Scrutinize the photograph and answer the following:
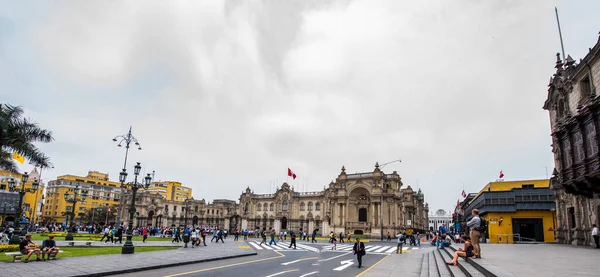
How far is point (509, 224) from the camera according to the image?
3647 cm

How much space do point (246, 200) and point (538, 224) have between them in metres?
63.1

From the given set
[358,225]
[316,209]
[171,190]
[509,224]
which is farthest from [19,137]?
[171,190]

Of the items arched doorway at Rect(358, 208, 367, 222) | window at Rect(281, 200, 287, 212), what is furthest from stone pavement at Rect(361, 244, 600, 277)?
window at Rect(281, 200, 287, 212)

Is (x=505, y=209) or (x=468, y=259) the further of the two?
(x=505, y=209)

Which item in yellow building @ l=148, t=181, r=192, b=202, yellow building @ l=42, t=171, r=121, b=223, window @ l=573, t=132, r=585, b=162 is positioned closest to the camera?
window @ l=573, t=132, r=585, b=162

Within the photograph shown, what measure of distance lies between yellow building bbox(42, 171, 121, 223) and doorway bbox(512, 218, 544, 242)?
9301 cm

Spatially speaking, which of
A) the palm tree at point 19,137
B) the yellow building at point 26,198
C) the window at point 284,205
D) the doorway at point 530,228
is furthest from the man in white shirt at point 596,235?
the yellow building at point 26,198

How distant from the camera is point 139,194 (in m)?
90.8

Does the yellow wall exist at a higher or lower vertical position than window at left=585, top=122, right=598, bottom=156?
lower

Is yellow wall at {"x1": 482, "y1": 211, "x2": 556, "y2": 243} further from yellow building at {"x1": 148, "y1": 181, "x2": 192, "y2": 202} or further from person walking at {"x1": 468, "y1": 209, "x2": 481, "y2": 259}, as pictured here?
yellow building at {"x1": 148, "y1": 181, "x2": 192, "y2": 202}

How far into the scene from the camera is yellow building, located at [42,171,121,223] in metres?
97.6

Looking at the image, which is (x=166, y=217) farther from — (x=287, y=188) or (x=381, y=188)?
(x=381, y=188)

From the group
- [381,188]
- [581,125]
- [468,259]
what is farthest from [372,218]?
[468,259]

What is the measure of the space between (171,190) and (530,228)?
95.2m
